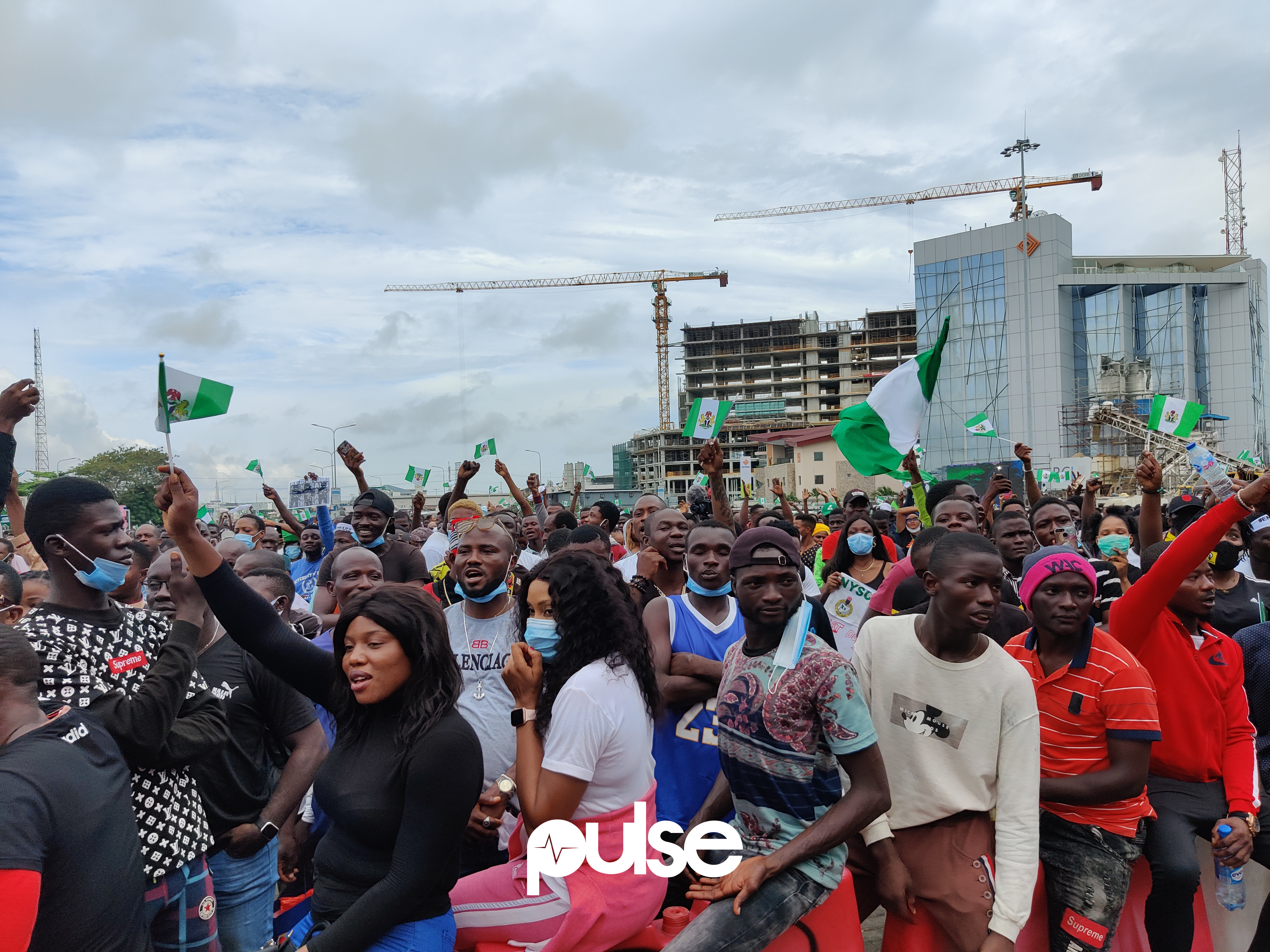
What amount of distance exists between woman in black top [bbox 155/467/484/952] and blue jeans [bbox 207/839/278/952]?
2.59ft

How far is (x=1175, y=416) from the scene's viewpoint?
10.5m

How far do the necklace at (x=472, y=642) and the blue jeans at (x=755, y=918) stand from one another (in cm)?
142

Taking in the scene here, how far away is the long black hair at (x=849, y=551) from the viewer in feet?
20.9

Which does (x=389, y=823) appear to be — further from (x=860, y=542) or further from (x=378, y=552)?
(x=860, y=542)

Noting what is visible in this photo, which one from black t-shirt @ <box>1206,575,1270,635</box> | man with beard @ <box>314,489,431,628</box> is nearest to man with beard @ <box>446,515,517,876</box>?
man with beard @ <box>314,489,431,628</box>

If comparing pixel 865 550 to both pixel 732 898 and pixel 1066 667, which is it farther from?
pixel 732 898

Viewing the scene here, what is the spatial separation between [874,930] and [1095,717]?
240 cm

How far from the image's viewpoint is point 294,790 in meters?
3.43

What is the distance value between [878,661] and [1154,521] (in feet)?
10.5

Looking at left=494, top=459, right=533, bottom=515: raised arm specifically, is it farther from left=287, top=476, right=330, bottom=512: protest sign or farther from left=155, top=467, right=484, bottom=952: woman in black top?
left=155, top=467, right=484, bottom=952: woman in black top

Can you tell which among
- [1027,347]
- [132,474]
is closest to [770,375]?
[1027,347]

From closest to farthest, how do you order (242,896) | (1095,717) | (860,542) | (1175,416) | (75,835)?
(75,835) < (1095,717) < (242,896) < (860,542) < (1175,416)

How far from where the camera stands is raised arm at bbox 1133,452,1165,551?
523 centimetres

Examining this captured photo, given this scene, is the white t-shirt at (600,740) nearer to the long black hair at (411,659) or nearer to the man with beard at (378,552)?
the long black hair at (411,659)
